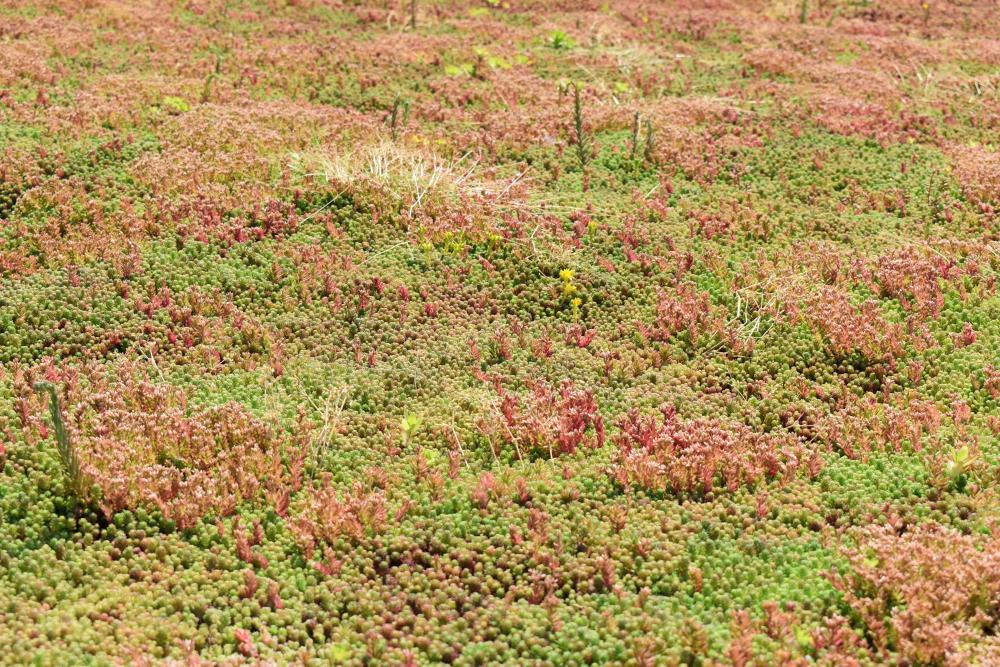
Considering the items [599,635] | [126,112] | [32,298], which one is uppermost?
[126,112]

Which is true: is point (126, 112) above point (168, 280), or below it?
above

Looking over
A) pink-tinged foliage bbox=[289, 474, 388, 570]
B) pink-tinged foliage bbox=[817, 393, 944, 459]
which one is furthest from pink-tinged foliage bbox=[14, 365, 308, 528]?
pink-tinged foliage bbox=[817, 393, 944, 459]

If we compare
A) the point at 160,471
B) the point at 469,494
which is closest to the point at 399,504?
the point at 469,494

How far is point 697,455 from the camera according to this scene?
755cm

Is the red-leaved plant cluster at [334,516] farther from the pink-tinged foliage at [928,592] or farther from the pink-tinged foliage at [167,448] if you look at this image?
the pink-tinged foliage at [928,592]

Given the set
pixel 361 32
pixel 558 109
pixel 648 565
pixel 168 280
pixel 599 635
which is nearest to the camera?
pixel 599 635

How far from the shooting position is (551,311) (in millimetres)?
10039

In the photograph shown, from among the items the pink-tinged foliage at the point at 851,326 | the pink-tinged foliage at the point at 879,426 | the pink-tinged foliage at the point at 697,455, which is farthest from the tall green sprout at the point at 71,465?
the pink-tinged foliage at the point at 851,326

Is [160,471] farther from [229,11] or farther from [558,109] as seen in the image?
[229,11]

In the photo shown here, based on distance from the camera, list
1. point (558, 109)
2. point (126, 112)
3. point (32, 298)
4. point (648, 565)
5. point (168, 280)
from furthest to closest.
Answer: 1. point (558, 109)
2. point (126, 112)
3. point (168, 280)
4. point (32, 298)
5. point (648, 565)

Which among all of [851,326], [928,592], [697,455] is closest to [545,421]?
[697,455]

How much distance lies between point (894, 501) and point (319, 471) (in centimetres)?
462

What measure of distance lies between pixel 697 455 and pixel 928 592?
207 cm

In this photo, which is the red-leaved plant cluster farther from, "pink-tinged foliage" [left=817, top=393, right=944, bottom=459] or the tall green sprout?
"pink-tinged foliage" [left=817, top=393, right=944, bottom=459]
